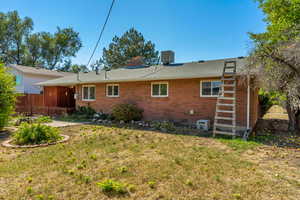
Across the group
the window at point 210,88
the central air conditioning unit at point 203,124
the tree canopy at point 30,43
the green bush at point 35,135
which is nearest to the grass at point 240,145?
the central air conditioning unit at point 203,124

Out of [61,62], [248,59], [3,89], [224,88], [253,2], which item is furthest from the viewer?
[61,62]

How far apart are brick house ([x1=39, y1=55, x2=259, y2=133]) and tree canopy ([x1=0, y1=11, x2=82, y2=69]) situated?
2538cm

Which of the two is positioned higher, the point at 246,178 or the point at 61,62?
the point at 61,62

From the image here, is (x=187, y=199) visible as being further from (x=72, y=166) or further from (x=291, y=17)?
(x=291, y=17)

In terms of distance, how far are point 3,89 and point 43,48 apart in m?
29.4

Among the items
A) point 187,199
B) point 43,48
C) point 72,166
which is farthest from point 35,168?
point 43,48

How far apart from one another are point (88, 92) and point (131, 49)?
19.1 meters

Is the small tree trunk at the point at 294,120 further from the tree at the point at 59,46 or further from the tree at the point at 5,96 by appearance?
the tree at the point at 59,46

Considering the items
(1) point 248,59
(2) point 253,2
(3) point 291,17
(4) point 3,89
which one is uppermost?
(2) point 253,2

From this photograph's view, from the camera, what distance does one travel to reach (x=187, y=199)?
2.75 meters

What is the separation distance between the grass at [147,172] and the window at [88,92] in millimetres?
7775

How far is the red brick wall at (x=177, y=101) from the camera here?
27.3 feet

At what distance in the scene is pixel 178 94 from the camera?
32.2 ft

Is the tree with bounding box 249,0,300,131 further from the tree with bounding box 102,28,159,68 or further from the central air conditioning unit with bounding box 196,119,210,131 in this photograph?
the tree with bounding box 102,28,159,68
